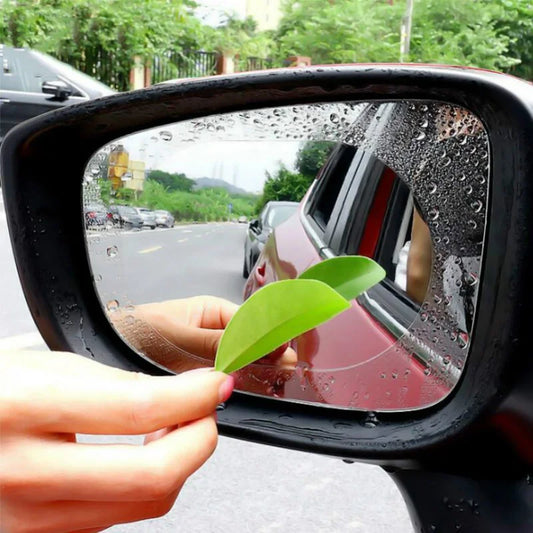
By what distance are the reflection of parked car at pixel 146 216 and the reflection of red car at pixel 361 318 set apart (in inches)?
4.9

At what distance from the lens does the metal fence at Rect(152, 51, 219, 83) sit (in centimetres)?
2011

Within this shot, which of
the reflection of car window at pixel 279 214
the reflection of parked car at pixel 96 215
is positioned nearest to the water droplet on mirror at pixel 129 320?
the reflection of parked car at pixel 96 215

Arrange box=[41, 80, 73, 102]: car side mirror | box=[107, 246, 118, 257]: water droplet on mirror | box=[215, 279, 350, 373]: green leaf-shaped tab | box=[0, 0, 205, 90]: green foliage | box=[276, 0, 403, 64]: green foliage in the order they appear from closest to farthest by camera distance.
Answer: box=[215, 279, 350, 373]: green leaf-shaped tab < box=[107, 246, 118, 257]: water droplet on mirror < box=[41, 80, 73, 102]: car side mirror < box=[0, 0, 205, 90]: green foliage < box=[276, 0, 403, 64]: green foliage

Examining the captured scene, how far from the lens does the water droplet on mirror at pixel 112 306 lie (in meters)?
0.94

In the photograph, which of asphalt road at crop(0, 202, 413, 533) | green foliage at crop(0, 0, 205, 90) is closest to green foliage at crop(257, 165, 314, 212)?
asphalt road at crop(0, 202, 413, 533)

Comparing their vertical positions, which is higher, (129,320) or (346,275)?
(346,275)

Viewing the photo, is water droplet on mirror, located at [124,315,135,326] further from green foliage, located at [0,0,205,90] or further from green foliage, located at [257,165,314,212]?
green foliage, located at [0,0,205,90]

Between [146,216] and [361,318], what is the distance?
0.88 feet

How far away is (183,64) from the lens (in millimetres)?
21047

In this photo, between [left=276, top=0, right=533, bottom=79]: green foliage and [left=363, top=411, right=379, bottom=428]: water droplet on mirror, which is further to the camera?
[left=276, top=0, right=533, bottom=79]: green foliage

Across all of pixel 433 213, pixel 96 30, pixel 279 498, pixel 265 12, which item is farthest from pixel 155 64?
pixel 433 213

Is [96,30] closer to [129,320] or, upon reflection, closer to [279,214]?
[129,320]

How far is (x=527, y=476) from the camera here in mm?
702

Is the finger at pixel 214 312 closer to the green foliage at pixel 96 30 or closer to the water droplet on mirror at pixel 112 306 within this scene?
the water droplet on mirror at pixel 112 306
